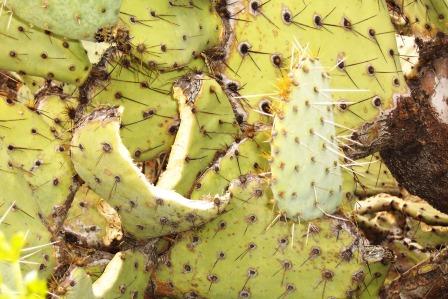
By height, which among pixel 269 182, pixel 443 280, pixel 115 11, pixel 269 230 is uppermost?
pixel 115 11

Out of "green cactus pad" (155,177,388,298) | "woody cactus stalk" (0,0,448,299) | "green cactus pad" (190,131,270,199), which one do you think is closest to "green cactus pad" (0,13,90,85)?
"woody cactus stalk" (0,0,448,299)

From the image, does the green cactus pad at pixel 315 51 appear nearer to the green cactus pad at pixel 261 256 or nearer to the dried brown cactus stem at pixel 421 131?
the dried brown cactus stem at pixel 421 131

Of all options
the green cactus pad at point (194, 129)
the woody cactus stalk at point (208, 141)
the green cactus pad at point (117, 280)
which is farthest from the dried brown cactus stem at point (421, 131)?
the green cactus pad at point (117, 280)

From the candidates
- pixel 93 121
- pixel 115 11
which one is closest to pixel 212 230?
pixel 93 121

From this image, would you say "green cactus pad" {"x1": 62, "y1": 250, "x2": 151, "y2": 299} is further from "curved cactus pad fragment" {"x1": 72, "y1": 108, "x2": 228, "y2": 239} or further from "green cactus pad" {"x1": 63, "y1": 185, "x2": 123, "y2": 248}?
"green cactus pad" {"x1": 63, "y1": 185, "x2": 123, "y2": 248}

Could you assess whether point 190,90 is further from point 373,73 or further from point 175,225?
point 373,73

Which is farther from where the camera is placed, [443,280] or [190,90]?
[443,280]

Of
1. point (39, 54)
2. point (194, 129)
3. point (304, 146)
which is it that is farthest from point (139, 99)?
point (304, 146)
